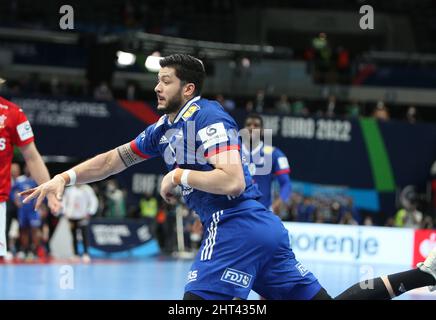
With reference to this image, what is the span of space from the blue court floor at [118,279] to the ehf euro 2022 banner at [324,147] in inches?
183

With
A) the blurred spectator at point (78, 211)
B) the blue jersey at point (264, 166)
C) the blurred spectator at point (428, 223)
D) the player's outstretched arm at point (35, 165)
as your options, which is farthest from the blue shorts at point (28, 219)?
the player's outstretched arm at point (35, 165)

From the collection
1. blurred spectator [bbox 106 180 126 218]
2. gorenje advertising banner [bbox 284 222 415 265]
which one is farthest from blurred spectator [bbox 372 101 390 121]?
blurred spectator [bbox 106 180 126 218]

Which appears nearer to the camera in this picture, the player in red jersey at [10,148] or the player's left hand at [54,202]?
the player's left hand at [54,202]

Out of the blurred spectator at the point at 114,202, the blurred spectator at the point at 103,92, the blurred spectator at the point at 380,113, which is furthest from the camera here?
the blurred spectator at the point at 380,113

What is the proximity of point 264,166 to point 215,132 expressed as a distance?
593cm

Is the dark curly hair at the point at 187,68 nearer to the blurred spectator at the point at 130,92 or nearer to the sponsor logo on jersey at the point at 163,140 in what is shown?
the sponsor logo on jersey at the point at 163,140

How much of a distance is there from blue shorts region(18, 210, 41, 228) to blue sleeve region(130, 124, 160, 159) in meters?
13.3

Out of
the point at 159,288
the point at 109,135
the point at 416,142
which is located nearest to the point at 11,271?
the point at 159,288

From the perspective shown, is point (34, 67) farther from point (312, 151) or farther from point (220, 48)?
point (312, 151)

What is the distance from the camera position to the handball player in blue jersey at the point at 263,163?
1116 centimetres

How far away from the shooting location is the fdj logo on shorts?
5.54 metres

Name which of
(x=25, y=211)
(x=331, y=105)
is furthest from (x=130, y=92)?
(x=25, y=211)

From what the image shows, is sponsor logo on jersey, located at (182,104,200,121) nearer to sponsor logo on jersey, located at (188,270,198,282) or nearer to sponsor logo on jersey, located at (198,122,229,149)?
sponsor logo on jersey, located at (198,122,229,149)

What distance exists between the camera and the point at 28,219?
63.2 feet
